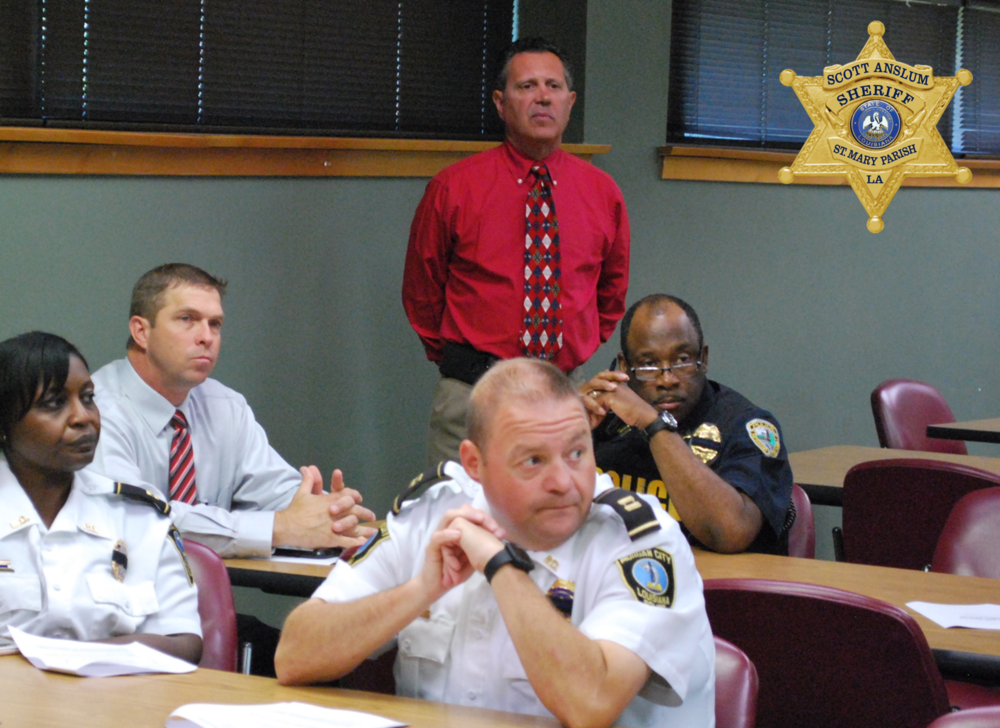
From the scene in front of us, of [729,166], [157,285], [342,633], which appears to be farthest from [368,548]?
[729,166]

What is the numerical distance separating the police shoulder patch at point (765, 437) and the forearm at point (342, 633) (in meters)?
1.36

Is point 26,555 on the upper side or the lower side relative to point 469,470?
lower

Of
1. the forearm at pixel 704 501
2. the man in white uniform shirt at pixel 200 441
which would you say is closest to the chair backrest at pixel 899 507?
the forearm at pixel 704 501

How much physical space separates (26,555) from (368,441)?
2.33 metres

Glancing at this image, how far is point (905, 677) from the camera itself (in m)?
1.86

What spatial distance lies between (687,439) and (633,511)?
120 centimetres

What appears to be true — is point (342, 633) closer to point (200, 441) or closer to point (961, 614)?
Result: point (961, 614)

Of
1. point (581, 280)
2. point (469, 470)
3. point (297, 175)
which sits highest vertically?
point (297, 175)

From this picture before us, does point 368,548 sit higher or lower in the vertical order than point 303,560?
higher

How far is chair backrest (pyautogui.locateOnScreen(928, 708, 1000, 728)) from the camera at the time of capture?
1464mm

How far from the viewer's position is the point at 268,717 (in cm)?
160

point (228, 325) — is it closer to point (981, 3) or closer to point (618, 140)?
point (618, 140)

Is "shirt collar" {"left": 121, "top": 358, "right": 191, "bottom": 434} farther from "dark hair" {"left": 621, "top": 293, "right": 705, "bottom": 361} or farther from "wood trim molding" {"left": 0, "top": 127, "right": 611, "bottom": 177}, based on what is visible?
"dark hair" {"left": 621, "top": 293, "right": 705, "bottom": 361}

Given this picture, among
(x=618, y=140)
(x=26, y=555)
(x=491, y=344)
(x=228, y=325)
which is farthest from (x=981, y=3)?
(x=26, y=555)
